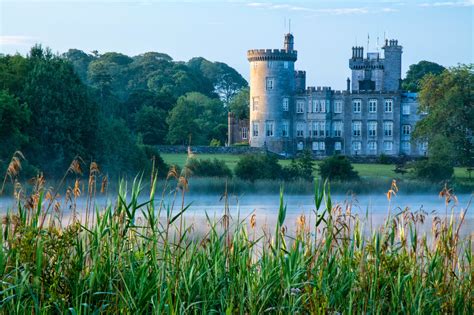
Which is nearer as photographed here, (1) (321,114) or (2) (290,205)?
(2) (290,205)

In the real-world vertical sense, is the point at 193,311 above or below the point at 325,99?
below

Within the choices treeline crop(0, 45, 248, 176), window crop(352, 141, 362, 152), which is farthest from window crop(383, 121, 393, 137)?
treeline crop(0, 45, 248, 176)

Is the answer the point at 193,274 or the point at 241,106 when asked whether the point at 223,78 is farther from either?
the point at 193,274

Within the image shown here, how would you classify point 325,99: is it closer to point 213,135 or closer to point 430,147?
point 213,135

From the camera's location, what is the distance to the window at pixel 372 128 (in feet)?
192

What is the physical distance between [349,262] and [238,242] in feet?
2.49

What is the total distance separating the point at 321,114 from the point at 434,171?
21935 millimetres

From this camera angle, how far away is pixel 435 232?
7262 millimetres

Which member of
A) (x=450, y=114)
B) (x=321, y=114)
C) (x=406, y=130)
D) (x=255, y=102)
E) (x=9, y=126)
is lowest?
(x=9, y=126)

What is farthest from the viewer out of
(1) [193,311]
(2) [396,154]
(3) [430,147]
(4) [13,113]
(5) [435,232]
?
(2) [396,154]

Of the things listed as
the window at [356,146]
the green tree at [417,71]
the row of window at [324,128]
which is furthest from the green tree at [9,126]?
the green tree at [417,71]

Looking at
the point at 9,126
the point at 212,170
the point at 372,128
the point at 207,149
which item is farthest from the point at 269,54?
the point at 9,126

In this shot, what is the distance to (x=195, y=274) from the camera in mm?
6879

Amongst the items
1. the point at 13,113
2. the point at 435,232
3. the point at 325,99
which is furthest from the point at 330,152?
the point at 435,232
